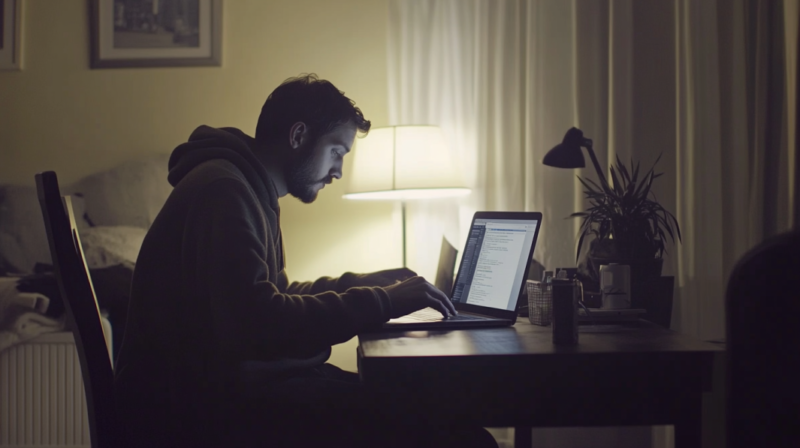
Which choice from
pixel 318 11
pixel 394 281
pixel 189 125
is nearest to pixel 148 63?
pixel 189 125

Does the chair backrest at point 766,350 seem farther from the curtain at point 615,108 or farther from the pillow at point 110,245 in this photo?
the pillow at point 110,245

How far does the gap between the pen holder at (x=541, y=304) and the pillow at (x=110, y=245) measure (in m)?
1.74

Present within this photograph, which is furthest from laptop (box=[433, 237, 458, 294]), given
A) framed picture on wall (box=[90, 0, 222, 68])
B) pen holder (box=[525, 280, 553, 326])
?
framed picture on wall (box=[90, 0, 222, 68])

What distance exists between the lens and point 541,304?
5.12ft

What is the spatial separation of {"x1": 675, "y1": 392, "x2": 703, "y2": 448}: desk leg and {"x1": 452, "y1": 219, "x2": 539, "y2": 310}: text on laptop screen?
49 centimetres

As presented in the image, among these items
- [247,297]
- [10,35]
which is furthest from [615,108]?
[10,35]

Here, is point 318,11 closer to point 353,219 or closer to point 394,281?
point 353,219

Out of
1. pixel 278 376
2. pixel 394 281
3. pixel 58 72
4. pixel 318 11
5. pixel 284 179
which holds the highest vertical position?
pixel 318 11

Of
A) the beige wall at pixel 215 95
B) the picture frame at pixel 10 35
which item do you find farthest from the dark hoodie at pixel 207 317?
the picture frame at pixel 10 35

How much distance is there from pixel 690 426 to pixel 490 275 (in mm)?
647

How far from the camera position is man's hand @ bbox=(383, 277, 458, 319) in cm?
138

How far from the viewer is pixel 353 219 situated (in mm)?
3111

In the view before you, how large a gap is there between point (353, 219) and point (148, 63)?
1.17m

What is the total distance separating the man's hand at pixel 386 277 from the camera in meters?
1.79
